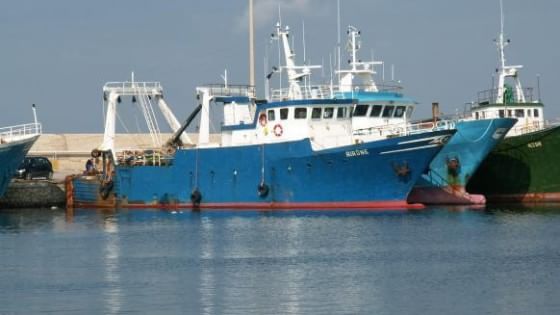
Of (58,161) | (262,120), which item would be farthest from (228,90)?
(58,161)

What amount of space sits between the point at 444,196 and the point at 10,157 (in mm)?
18280

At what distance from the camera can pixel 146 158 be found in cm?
5469

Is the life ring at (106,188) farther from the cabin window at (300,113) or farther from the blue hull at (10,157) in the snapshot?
the cabin window at (300,113)

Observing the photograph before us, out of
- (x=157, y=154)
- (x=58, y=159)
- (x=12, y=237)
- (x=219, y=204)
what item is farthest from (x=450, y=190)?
(x=58, y=159)

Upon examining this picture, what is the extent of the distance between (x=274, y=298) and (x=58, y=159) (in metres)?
45.3

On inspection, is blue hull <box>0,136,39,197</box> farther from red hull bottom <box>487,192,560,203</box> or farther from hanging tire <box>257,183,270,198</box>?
red hull bottom <box>487,192,560,203</box>

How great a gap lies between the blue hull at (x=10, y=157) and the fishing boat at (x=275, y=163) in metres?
4.01

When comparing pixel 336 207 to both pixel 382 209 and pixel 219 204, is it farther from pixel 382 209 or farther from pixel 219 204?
pixel 219 204

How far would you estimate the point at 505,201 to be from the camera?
52.5 meters

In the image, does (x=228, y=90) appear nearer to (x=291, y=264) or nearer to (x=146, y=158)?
(x=146, y=158)

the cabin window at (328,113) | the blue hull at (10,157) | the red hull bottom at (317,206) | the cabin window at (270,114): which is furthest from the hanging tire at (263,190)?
the blue hull at (10,157)

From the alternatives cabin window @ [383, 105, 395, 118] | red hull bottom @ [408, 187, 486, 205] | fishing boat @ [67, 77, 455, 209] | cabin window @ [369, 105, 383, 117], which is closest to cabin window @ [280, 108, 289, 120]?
fishing boat @ [67, 77, 455, 209]

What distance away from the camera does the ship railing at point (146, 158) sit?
53.7 metres

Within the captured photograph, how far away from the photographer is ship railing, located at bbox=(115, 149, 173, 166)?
2116 inches
